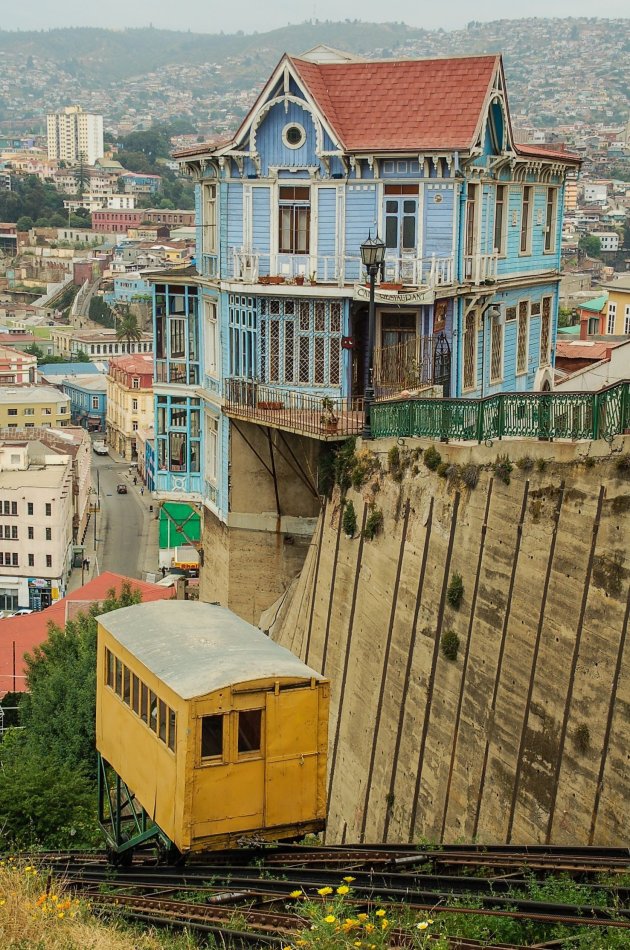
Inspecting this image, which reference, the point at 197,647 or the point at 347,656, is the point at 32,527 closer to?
the point at 347,656

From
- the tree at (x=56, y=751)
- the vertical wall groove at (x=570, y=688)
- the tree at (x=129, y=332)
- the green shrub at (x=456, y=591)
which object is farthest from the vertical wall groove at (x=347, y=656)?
the tree at (x=129, y=332)

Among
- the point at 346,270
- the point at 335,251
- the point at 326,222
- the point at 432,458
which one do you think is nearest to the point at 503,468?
the point at 432,458

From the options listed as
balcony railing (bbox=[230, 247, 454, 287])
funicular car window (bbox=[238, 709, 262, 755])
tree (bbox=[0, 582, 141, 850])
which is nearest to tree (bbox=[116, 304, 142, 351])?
tree (bbox=[0, 582, 141, 850])

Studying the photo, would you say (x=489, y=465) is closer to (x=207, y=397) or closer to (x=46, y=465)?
(x=207, y=397)

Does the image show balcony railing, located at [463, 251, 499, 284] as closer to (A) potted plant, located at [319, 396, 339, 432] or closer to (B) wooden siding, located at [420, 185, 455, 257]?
(B) wooden siding, located at [420, 185, 455, 257]

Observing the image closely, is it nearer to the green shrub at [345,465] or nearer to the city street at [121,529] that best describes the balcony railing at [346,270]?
the green shrub at [345,465]

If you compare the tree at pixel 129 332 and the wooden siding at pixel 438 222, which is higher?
the wooden siding at pixel 438 222
